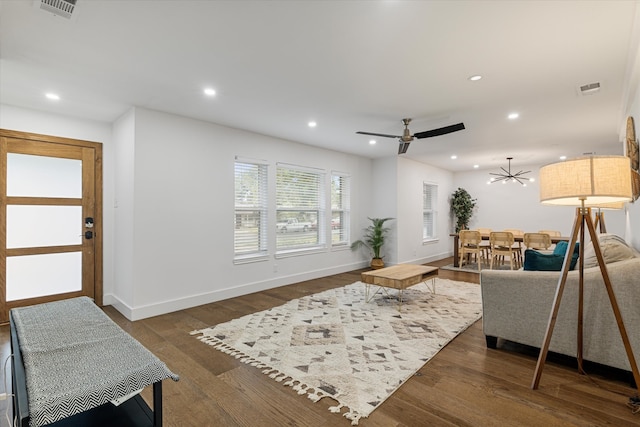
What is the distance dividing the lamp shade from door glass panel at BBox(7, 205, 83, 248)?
17.6ft

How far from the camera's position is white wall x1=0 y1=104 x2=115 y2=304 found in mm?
3885

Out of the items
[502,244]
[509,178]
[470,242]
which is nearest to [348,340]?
[470,242]

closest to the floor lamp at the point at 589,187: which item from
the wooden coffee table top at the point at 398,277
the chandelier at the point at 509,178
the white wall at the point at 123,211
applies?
the wooden coffee table top at the point at 398,277

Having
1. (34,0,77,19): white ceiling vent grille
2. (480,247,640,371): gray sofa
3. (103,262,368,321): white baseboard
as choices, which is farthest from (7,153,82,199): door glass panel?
(480,247,640,371): gray sofa

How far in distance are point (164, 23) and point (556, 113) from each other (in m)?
4.66

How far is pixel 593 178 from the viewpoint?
2.02 metres

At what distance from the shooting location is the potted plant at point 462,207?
9094mm

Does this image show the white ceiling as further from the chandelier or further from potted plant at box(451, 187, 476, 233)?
potted plant at box(451, 187, 476, 233)

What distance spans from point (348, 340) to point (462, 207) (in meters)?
7.41

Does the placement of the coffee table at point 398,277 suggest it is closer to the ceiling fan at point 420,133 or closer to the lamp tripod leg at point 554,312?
the lamp tripod leg at point 554,312

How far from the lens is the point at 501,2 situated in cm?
195

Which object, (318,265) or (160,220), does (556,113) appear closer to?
(318,265)

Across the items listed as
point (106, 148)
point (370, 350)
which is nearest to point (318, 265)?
point (370, 350)

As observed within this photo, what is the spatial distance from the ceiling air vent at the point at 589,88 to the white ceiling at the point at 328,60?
66mm
